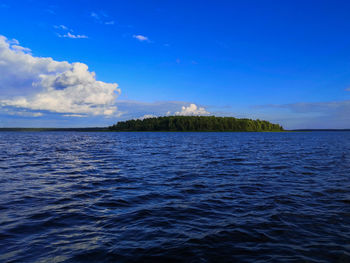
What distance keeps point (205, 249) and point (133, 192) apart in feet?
25.4

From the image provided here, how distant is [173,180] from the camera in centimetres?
1766

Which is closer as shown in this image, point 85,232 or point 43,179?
point 85,232

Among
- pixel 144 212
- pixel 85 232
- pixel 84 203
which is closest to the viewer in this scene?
pixel 85 232

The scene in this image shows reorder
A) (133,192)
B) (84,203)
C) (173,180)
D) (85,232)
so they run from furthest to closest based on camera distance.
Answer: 1. (173,180)
2. (133,192)
3. (84,203)
4. (85,232)

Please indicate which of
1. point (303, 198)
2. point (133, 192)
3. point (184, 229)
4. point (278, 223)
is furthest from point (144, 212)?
point (303, 198)

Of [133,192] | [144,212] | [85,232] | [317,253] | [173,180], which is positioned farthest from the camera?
[173,180]

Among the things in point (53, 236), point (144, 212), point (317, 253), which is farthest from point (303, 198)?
point (53, 236)

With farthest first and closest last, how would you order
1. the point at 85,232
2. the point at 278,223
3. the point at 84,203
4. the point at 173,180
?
the point at 173,180, the point at 84,203, the point at 278,223, the point at 85,232

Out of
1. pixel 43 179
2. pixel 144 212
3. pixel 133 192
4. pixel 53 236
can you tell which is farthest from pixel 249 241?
pixel 43 179

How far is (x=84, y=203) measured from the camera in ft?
39.7

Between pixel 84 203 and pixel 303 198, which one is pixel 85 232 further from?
pixel 303 198

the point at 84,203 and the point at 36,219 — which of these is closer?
the point at 36,219

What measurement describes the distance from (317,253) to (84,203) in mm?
10600

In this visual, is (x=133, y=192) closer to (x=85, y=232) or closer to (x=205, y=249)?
(x=85, y=232)
